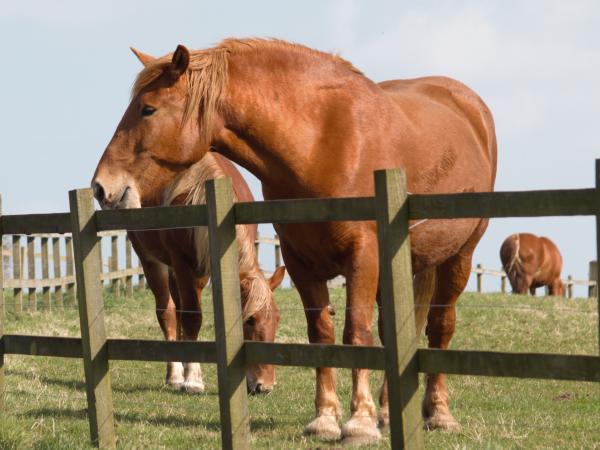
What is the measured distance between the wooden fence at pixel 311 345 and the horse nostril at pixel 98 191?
0.22 feet

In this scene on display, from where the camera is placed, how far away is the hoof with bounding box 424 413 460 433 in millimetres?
7312

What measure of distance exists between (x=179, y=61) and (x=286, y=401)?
3.86 m

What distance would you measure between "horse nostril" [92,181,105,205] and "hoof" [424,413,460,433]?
2937 mm

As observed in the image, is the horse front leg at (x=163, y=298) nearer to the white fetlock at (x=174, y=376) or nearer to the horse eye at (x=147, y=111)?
the white fetlock at (x=174, y=376)

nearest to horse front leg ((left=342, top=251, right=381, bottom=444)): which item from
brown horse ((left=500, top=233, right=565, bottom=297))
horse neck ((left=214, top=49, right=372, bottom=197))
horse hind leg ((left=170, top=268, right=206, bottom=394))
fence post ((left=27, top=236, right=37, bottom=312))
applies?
horse neck ((left=214, top=49, right=372, bottom=197))

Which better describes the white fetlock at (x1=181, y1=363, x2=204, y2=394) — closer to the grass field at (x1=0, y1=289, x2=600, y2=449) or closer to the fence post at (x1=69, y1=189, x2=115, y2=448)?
the grass field at (x1=0, y1=289, x2=600, y2=449)

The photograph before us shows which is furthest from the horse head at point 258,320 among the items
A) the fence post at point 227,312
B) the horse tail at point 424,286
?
the fence post at point 227,312

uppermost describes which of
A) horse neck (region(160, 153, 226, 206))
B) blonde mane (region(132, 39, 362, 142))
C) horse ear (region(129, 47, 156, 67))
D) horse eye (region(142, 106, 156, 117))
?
horse ear (region(129, 47, 156, 67))

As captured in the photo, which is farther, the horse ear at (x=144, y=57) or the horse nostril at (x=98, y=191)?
the horse ear at (x=144, y=57)

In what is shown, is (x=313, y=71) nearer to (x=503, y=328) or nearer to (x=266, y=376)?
(x=266, y=376)

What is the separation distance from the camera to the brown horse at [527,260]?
100ft

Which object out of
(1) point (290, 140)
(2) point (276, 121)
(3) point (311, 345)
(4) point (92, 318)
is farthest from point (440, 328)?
(4) point (92, 318)

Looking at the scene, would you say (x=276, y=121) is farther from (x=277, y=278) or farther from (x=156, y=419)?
(x=277, y=278)

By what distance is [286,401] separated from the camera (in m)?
9.09
